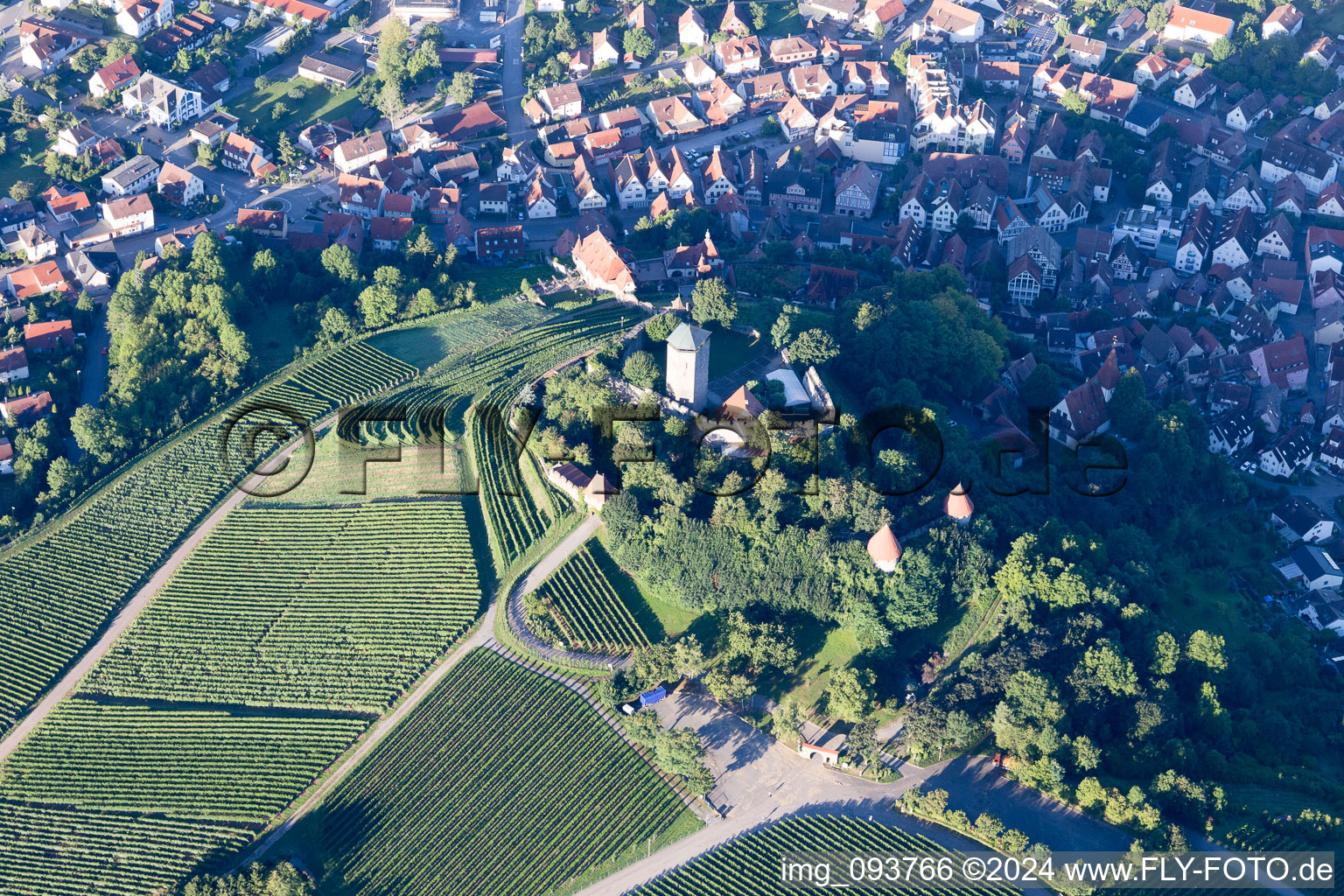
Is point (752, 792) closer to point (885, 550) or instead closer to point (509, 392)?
point (885, 550)

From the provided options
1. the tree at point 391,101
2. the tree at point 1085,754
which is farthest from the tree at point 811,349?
the tree at point 391,101

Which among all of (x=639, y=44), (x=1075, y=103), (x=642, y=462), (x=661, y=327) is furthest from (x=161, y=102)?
(x=1075, y=103)

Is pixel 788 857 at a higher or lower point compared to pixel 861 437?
lower

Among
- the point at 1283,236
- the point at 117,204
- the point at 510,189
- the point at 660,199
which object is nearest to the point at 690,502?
the point at 660,199

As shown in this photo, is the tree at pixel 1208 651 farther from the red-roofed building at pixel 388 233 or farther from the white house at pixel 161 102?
the white house at pixel 161 102

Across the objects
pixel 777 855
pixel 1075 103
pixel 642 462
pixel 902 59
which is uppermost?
pixel 642 462

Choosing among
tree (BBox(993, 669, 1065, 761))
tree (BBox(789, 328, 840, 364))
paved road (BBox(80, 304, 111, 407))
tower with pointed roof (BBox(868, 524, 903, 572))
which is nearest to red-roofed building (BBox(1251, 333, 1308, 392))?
tree (BBox(789, 328, 840, 364))

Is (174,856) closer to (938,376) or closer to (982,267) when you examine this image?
(938,376)
